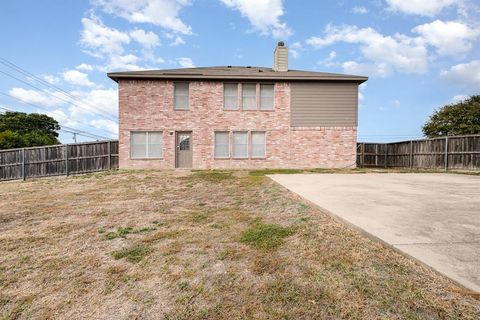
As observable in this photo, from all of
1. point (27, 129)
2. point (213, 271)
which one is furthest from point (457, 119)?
point (27, 129)

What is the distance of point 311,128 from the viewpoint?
690 inches

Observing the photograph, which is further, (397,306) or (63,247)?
(63,247)

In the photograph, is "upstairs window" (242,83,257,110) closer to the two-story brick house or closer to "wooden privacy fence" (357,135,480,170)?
the two-story brick house

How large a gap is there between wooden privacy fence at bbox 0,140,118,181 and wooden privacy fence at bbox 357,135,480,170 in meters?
17.9

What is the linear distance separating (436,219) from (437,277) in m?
2.35

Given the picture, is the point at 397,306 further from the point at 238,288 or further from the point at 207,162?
the point at 207,162

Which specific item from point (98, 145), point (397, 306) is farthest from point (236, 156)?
point (397, 306)

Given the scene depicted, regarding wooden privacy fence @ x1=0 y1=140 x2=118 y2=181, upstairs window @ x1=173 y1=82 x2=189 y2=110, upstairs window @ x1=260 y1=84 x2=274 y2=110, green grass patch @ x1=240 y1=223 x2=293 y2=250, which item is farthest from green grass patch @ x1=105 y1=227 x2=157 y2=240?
wooden privacy fence @ x1=0 y1=140 x2=118 y2=181

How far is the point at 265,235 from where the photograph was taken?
4.62m

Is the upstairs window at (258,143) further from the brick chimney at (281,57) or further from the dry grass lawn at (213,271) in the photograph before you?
the dry grass lawn at (213,271)

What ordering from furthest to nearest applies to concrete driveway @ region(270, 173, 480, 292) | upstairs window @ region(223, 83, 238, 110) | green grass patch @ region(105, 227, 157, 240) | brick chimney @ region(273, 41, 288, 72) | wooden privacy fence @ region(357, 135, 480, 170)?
brick chimney @ region(273, 41, 288, 72) → upstairs window @ region(223, 83, 238, 110) → wooden privacy fence @ region(357, 135, 480, 170) → green grass patch @ region(105, 227, 157, 240) → concrete driveway @ region(270, 173, 480, 292)

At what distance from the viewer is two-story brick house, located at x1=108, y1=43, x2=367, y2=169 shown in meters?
16.9

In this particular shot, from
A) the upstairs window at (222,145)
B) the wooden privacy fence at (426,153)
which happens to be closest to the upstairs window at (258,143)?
the upstairs window at (222,145)

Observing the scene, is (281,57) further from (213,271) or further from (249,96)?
(213,271)
